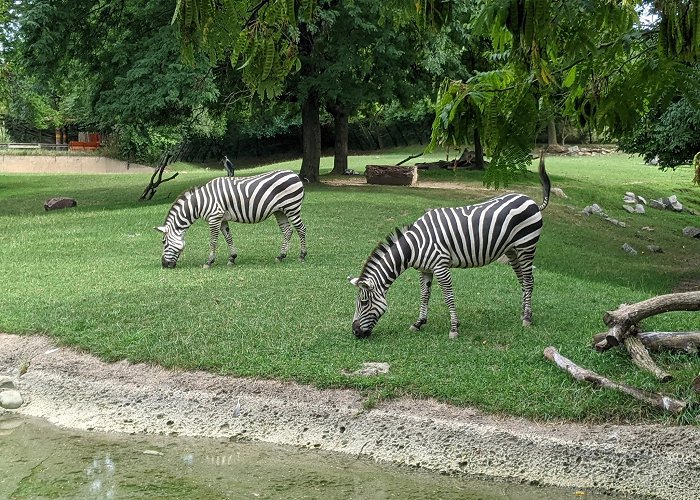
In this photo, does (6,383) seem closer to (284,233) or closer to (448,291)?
(448,291)

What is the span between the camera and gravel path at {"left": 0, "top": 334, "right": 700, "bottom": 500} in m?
6.64

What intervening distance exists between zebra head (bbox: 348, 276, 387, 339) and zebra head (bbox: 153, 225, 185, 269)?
5896 mm

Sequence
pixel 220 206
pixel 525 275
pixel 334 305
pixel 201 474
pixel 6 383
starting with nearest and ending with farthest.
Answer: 1. pixel 201 474
2. pixel 6 383
3. pixel 525 275
4. pixel 334 305
5. pixel 220 206

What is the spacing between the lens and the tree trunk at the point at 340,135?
28.0 meters

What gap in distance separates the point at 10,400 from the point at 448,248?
5.33 metres

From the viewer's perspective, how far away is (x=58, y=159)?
4547 centimetres

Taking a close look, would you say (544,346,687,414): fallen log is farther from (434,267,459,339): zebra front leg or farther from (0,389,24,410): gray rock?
(0,389,24,410): gray rock

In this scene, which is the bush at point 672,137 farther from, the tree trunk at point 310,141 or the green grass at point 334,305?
the tree trunk at point 310,141

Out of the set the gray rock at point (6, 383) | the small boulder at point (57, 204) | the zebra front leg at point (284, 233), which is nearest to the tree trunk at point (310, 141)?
the small boulder at point (57, 204)

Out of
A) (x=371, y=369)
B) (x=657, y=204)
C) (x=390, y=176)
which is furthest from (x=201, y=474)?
(x=657, y=204)

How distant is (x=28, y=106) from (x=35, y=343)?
129ft

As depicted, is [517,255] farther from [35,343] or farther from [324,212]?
[324,212]

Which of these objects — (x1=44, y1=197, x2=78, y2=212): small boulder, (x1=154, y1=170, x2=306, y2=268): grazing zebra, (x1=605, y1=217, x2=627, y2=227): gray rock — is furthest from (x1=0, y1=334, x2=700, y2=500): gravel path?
(x1=605, y1=217, x2=627, y2=227): gray rock

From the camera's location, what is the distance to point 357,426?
293 inches
